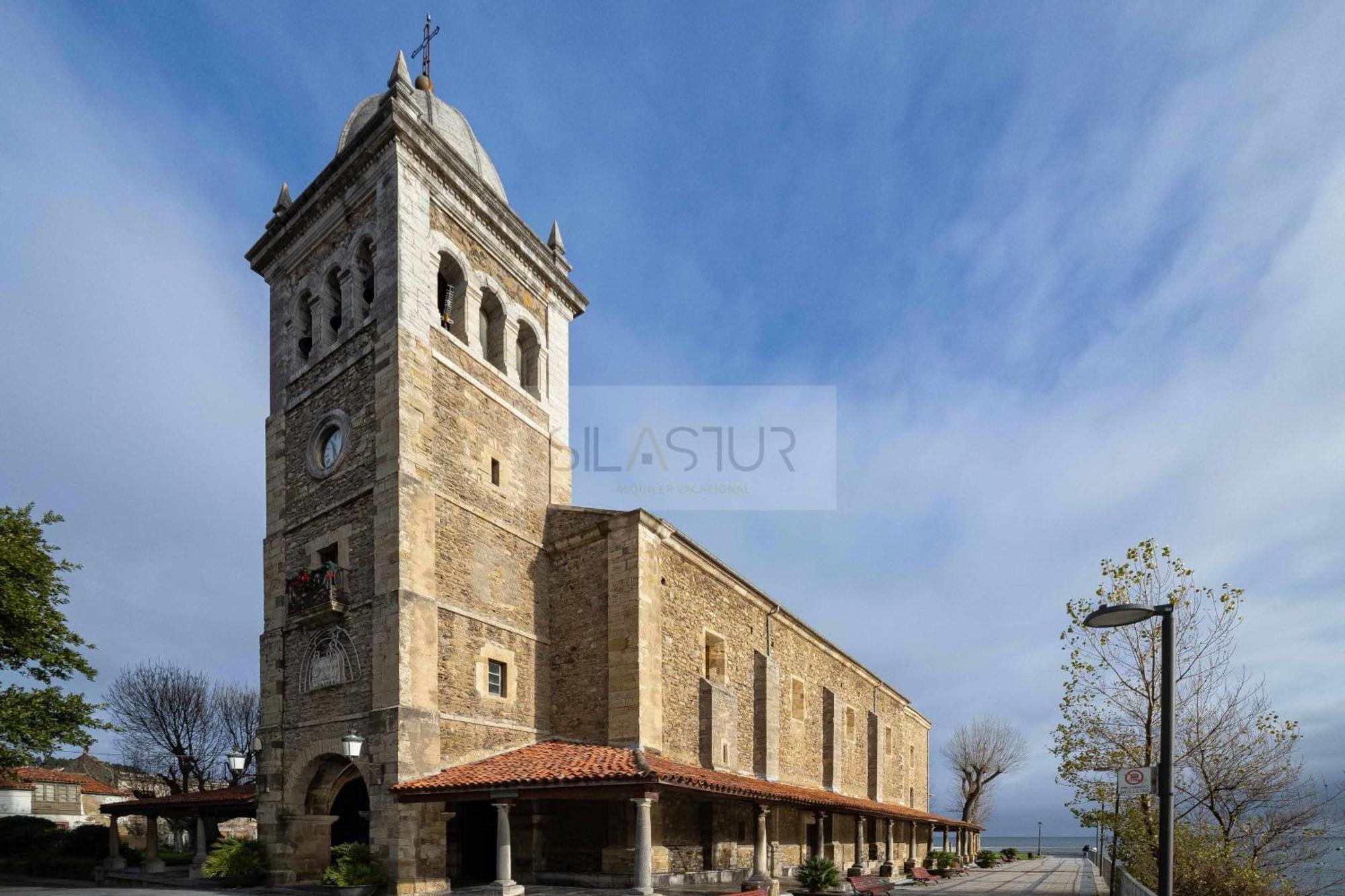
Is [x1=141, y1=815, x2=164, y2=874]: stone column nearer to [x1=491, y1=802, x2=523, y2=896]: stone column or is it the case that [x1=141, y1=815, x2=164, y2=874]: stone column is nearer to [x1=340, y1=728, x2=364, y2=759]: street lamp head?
[x1=340, y1=728, x2=364, y2=759]: street lamp head

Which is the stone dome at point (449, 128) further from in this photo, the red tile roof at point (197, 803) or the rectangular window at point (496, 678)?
the red tile roof at point (197, 803)

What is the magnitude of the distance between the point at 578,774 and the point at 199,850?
561 inches

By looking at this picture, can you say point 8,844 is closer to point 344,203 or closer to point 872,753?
point 344,203

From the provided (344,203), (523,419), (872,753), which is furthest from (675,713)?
(872,753)

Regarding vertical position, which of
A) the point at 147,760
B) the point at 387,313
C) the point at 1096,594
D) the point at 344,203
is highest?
the point at 344,203

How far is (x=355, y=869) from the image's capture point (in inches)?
588

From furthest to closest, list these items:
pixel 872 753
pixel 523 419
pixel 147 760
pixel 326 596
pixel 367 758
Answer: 1. pixel 147 760
2. pixel 872 753
3. pixel 523 419
4. pixel 326 596
5. pixel 367 758

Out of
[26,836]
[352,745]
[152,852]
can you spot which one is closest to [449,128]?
[352,745]

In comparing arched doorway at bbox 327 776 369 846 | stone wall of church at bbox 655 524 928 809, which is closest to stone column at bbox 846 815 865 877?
stone wall of church at bbox 655 524 928 809

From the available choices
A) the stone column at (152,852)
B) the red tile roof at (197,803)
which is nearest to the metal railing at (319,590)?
the red tile roof at (197,803)

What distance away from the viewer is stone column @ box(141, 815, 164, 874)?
23483 millimetres

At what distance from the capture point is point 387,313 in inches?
704

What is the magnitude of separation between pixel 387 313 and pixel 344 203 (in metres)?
3.87

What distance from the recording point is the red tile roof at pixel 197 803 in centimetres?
2080
